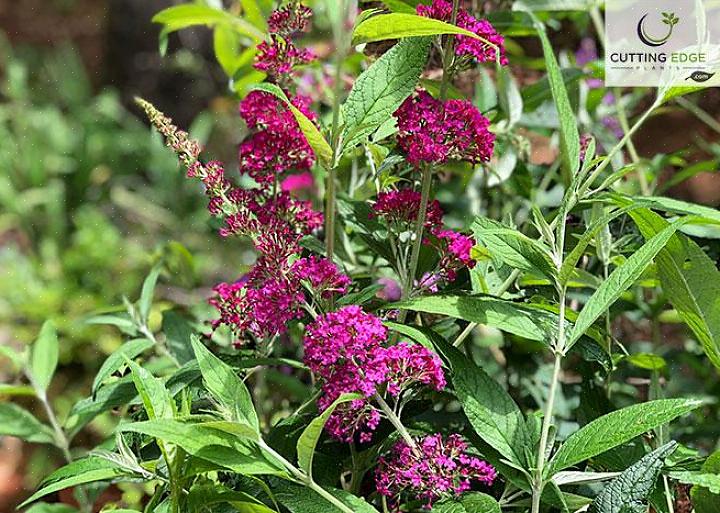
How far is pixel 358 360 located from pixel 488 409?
10cm

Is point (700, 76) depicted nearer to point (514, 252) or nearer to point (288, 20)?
point (514, 252)

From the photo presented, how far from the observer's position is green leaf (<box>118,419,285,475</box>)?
0.54 metres

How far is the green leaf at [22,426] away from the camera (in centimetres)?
91

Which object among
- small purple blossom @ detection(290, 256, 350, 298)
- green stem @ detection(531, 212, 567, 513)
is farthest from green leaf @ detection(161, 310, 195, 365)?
green stem @ detection(531, 212, 567, 513)

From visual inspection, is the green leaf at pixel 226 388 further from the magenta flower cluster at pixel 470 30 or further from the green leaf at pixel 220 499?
the magenta flower cluster at pixel 470 30

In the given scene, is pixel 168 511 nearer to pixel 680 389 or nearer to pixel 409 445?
pixel 409 445

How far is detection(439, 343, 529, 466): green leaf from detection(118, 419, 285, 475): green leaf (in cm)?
14

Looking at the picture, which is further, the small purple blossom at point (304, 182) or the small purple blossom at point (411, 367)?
the small purple blossom at point (304, 182)

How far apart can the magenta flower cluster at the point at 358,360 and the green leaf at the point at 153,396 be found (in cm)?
10

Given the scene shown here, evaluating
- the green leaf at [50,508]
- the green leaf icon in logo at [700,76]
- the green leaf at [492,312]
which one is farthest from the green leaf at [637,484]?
the green leaf at [50,508]

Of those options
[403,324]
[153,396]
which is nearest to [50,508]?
[153,396]

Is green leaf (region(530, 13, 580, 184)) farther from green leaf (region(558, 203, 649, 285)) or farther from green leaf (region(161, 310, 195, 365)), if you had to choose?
green leaf (region(161, 310, 195, 365))

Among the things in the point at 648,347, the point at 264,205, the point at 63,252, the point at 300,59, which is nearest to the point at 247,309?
the point at 264,205

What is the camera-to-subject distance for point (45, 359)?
3.13 ft
